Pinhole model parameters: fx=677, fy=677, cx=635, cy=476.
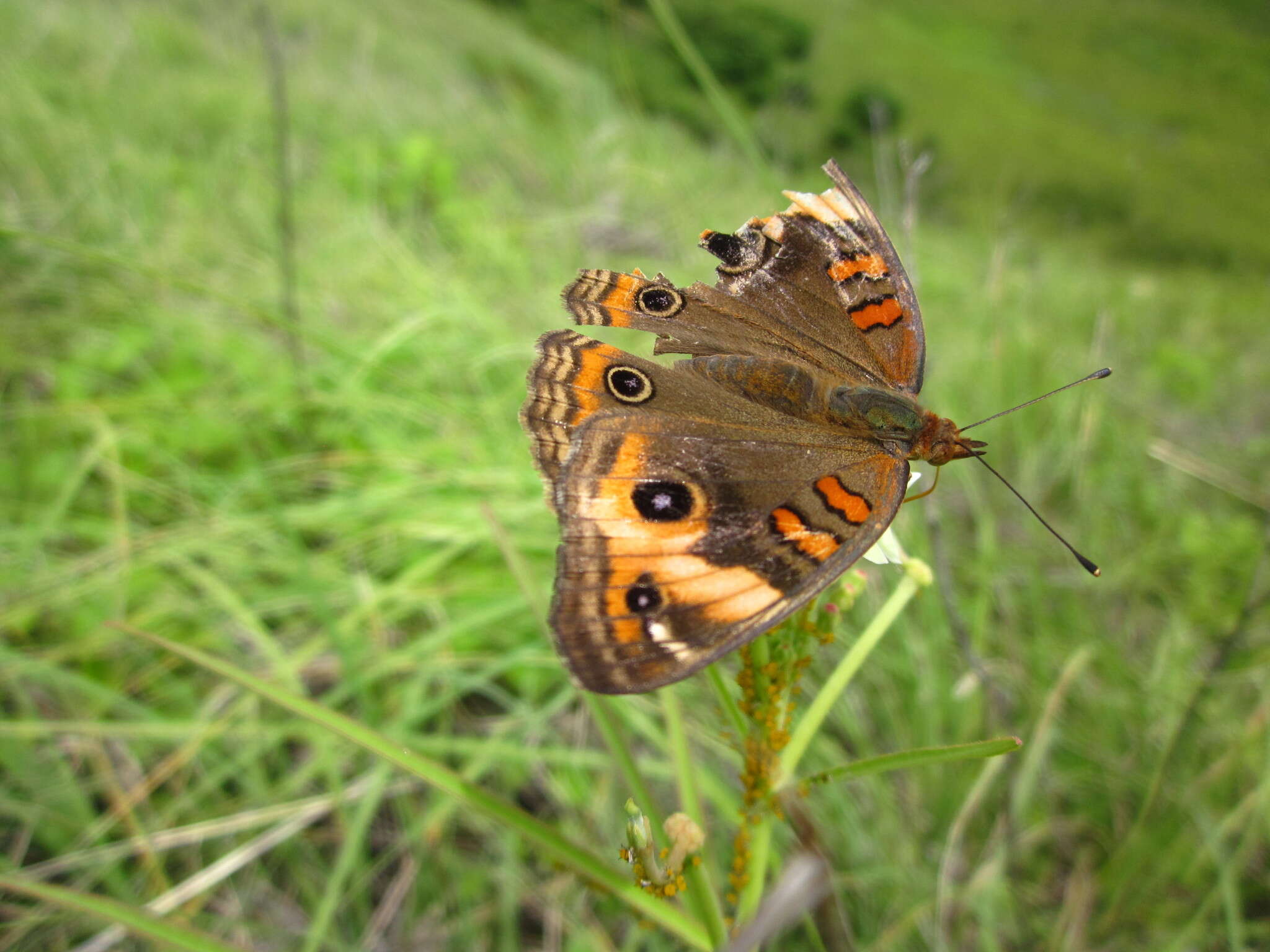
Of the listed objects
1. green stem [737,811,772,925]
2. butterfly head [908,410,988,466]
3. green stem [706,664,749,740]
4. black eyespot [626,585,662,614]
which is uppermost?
butterfly head [908,410,988,466]

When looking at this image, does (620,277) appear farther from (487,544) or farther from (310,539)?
(310,539)

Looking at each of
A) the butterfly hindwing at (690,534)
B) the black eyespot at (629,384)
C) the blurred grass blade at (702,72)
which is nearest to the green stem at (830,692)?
the butterfly hindwing at (690,534)

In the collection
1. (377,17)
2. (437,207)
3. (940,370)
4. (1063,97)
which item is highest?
(377,17)

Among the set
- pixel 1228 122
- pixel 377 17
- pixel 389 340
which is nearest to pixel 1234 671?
pixel 389 340

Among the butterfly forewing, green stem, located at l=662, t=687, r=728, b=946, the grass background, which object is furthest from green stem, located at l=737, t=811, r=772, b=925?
the butterfly forewing

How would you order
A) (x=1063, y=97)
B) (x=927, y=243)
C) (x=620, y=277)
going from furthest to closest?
(x=1063, y=97)
(x=927, y=243)
(x=620, y=277)

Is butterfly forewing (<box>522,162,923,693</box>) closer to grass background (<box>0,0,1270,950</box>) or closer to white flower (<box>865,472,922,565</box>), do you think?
white flower (<box>865,472,922,565</box>)

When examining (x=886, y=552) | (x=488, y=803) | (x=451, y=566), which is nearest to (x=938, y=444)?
(x=886, y=552)
